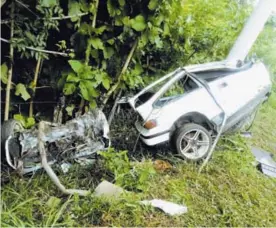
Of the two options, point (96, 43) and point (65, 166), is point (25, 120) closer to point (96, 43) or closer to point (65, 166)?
point (65, 166)

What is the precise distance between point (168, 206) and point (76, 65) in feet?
5.27

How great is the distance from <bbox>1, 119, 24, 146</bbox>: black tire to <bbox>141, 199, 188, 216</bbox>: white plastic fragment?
134 centimetres

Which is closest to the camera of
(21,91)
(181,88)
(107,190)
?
(107,190)

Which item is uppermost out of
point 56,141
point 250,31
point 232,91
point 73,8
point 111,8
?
point 250,31

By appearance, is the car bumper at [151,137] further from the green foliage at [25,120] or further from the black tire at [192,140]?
the green foliage at [25,120]

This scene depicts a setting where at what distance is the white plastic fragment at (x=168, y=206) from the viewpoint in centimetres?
320

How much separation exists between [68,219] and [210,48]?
11.7 ft

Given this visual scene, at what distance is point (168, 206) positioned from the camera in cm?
325

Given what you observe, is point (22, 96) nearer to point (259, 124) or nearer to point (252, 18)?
point (252, 18)

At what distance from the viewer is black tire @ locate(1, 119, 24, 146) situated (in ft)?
10.5

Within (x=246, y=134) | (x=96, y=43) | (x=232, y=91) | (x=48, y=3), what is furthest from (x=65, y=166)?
(x=246, y=134)

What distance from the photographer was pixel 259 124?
6223 millimetres

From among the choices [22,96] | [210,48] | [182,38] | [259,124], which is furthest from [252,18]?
[22,96]

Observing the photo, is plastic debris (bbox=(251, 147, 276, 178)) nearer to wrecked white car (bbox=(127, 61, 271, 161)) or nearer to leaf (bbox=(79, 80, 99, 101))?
wrecked white car (bbox=(127, 61, 271, 161))
